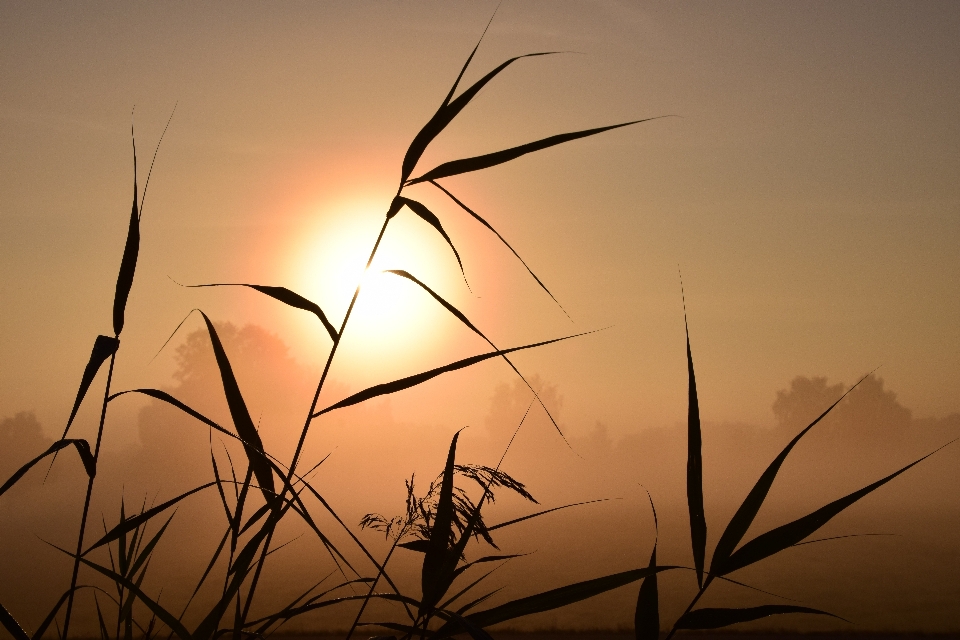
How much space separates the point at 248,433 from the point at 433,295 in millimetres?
551

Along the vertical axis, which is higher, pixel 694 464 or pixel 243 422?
pixel 243 422

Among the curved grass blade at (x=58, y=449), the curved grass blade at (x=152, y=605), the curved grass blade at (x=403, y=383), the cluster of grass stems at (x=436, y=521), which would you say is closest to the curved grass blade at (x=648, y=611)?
the cluster of grass stems at (x=436, y=521)

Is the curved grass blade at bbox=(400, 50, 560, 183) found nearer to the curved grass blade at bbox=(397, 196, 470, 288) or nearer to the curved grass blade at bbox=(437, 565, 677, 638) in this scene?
the curved grass blade at bbox=(397, 196, 470, 288)

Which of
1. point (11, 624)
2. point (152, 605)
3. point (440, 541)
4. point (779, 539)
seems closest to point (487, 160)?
point (440, 541)

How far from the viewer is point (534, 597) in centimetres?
184

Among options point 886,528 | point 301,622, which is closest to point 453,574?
point 301,622

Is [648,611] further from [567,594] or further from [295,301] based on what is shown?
[295,301]

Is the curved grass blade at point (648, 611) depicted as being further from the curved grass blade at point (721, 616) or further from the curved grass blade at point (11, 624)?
the curved grass blade at point (11, 624)

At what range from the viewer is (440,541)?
82.8 inches

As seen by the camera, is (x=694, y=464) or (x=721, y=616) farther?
(x=721, y=616)

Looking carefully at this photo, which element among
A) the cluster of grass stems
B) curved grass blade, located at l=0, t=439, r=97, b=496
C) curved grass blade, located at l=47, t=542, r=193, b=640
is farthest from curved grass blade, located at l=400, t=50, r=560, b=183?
curved grass blade, located at l=47, t=542, r=193, b=640

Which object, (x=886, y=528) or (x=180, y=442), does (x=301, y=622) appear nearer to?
(x=886, y=528)

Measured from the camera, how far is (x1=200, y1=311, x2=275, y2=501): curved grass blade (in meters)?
1.94

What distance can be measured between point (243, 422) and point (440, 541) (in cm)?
59
